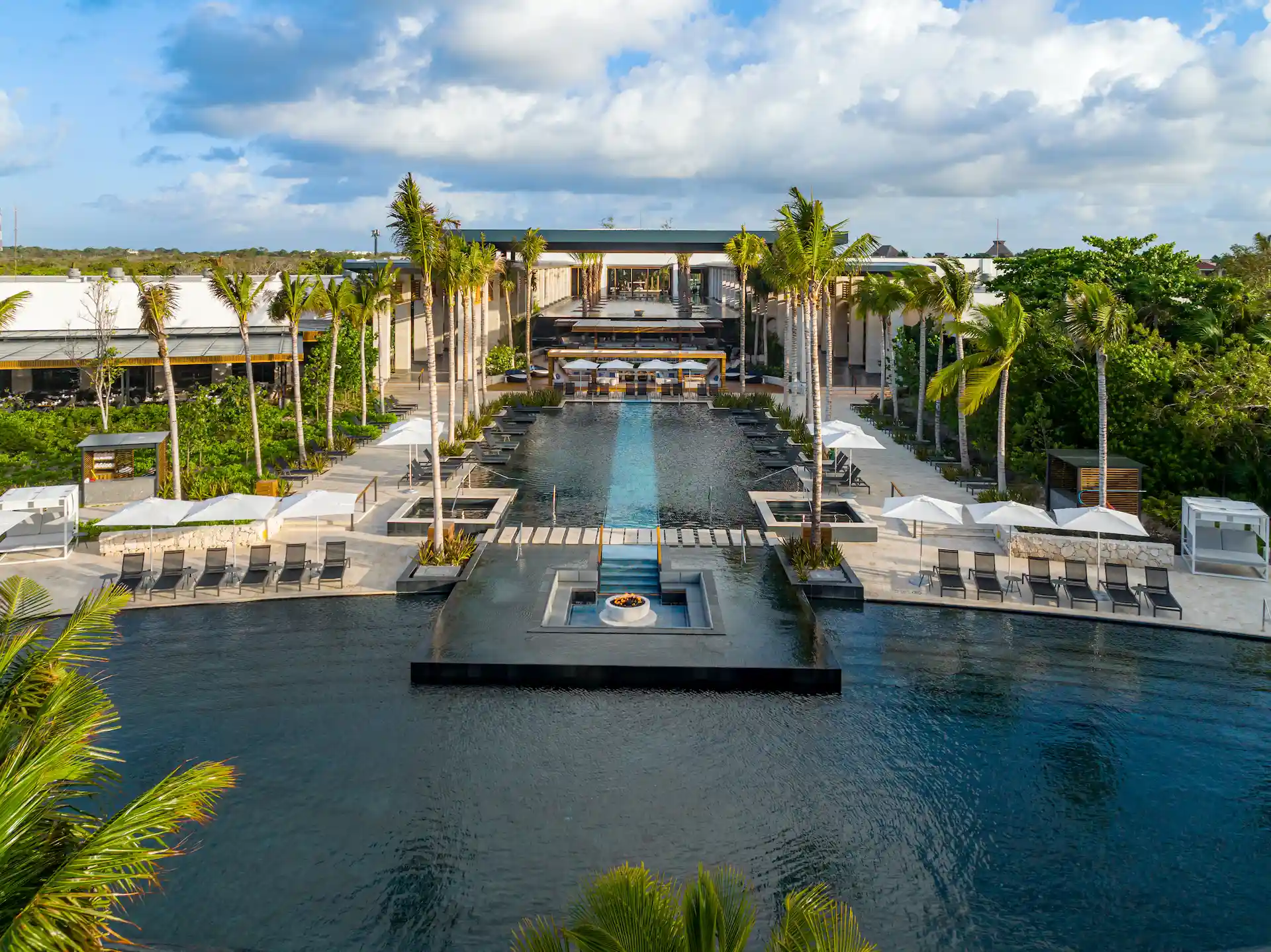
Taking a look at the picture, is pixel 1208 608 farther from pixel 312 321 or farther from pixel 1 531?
pixel 312 321

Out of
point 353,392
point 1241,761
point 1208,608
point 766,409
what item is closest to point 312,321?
point 353,392

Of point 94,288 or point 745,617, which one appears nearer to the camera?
point 745,617

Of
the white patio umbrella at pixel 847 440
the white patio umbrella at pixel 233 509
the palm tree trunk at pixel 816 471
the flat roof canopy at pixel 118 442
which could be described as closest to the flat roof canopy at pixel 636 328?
the white patio umbrella at pixel 847 440

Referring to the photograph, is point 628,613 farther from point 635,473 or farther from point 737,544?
point 635,473

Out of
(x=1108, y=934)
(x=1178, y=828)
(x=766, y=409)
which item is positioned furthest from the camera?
(x=766, y=409)

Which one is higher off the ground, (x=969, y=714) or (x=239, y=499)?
(x=239, y=499)

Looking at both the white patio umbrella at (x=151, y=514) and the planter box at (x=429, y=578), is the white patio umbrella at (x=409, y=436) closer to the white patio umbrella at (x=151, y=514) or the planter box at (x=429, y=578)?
the white patio umbrella at (x=151, y=514)
